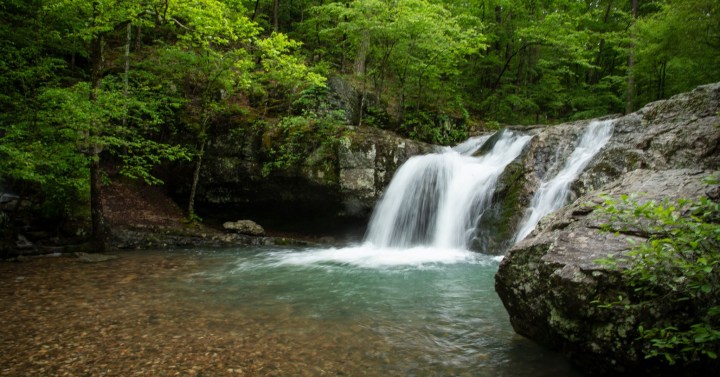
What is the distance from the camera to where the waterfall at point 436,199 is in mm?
11688

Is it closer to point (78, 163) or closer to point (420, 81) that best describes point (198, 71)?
point (78, 163)

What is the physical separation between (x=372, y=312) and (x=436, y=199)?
23.0ft

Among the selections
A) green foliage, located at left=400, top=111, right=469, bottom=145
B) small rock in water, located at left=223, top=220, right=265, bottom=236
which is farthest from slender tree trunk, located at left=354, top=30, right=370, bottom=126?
small rock in water, located at left=223, top=220, right=265, bottom=236

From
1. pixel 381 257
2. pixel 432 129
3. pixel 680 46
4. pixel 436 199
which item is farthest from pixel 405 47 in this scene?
pixel 680 46

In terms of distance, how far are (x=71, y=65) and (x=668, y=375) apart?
1909cm

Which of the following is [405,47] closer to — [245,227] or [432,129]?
[432,129]

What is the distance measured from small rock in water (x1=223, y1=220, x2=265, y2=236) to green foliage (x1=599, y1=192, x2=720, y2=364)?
37.3ft

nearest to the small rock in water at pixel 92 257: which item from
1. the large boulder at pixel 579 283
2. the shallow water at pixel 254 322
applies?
the shallow water at pixel 254 322

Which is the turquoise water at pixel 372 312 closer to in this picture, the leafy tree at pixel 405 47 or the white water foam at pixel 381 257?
the white water foam at pixel 381 257

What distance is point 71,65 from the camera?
15.0 m

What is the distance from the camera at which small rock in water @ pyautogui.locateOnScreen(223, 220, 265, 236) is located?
1314 centimetres

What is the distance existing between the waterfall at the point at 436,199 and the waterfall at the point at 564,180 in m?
1.61

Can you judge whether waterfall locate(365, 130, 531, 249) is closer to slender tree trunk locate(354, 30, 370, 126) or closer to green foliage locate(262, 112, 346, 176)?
green foliage locate(262, 112, 346, 176)

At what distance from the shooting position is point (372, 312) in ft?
19.8
